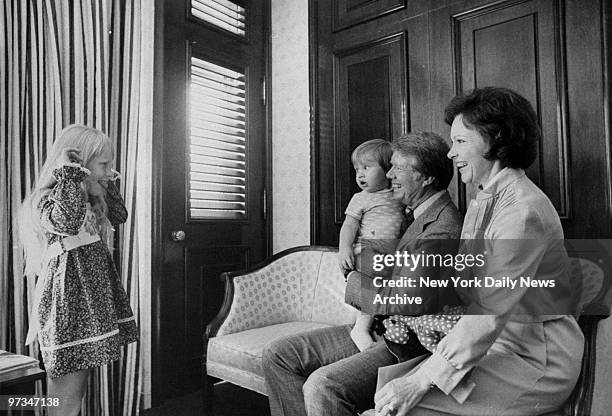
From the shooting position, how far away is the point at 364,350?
155cm

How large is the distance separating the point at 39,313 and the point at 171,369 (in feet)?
2.98

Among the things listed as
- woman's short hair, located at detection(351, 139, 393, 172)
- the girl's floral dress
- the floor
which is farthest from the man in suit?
the floor

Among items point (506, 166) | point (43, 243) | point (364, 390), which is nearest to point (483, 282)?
point (506, 166)

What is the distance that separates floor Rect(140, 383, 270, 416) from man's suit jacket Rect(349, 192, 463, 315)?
110 cm

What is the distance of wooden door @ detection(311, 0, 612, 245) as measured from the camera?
1.66 m

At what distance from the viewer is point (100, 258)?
1723mm

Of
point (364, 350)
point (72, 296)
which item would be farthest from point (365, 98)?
point (72, 296)

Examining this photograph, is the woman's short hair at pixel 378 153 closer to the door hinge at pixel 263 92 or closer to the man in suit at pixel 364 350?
the man in suit at pixel 364 350

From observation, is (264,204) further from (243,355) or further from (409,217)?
(409,217)

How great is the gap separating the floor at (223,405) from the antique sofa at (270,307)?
0.24 m

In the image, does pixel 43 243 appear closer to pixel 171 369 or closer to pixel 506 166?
pixel 171 369

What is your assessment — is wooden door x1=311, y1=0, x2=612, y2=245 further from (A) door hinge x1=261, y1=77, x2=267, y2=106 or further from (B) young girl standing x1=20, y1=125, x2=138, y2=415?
(B) young girl standing x1=20, y1=125, x2=138, y2=415

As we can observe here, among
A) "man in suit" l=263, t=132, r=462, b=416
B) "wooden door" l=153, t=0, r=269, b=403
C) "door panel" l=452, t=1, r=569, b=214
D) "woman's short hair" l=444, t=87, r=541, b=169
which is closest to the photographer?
"woman's short hair" l=444, t=87, r=541, b=169

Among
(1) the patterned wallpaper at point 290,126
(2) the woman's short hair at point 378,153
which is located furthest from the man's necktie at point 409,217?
(1) the patterned wallpaper at point 290,126
